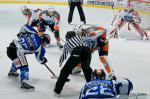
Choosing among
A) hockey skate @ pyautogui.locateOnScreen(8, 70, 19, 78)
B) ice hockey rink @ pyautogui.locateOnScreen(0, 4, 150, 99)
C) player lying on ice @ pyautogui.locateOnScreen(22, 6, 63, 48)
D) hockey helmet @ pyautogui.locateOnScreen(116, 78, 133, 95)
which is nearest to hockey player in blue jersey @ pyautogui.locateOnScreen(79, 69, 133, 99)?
hockey helmet @ pyautogui.locateOnScreen(116, 78, 133, 95)

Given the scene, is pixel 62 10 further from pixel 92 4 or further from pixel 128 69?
pixel 128 69

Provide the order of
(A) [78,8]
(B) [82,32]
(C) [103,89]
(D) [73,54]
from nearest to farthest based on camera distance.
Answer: (C) [103,89]
(D) [73,54]
(B) [82,32]
(A) [78,8]

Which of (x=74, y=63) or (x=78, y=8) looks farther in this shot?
(x=78, y=8)

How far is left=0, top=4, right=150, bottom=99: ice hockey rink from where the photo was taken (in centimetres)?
623

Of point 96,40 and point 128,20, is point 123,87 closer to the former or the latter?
point 96,40

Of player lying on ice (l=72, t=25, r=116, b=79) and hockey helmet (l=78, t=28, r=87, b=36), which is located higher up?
hockey helmet (l=78, t=28, r=87, b=36)

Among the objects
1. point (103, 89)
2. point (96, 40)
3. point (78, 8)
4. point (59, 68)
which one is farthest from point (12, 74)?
point (78, 8)

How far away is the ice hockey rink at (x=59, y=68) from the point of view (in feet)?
20.4

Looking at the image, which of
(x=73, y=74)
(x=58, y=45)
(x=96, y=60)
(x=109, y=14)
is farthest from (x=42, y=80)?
(x=109, y=14)

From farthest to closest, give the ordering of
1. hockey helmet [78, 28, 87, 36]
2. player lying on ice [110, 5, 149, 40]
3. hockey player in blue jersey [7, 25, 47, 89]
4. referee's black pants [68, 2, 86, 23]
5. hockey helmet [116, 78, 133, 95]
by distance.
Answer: referee's black pants [68, 2, 86, 23] → player lying on ice [110, 5, 149, 40] → hockey helmet [78, 28, 87, 36] → hockey player in blue jersey [7, 25, 47, 89] → hockey helmet [116, 78, 133, 95]

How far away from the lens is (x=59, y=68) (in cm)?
745

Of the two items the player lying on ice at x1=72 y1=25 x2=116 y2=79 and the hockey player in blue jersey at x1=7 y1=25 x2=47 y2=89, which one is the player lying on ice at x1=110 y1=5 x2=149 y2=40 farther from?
the hockey player in blue jersey at x1=7 y1=25 x2=47 y2=89

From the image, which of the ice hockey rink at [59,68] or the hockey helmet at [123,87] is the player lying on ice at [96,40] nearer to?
the ice hockey rink at [59,68]

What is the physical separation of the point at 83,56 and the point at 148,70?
1.86 meters
